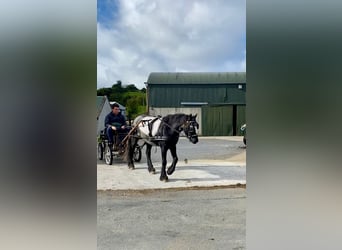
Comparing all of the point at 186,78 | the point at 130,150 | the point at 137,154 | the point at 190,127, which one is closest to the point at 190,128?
the point at 190,127

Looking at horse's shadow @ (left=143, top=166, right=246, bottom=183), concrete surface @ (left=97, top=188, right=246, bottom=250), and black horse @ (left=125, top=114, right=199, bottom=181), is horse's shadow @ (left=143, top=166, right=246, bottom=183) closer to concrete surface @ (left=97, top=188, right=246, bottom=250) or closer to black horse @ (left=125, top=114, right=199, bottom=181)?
black horse @ (left=125, top=114, right=199, bottom=181)

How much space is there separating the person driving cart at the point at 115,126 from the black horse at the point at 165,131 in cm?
22

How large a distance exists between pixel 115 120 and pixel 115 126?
0.73 ft

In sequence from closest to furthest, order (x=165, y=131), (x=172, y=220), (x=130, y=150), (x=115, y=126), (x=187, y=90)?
1. (x=172, y=220)
2. (x=187, y=90)
3. (x=165, y=131)
4. (x=115, y=126)
5. (x=130, y=150)

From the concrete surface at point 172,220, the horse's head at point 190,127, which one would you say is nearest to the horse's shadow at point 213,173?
the horse's head at point 190,127

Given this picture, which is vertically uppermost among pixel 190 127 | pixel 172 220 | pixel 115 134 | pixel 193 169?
pixel 190 127

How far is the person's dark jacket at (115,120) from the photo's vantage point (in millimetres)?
4484

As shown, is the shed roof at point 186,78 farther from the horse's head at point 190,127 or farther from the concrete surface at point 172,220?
the concrete surface at point 172,220

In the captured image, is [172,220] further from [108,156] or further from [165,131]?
[108,156]

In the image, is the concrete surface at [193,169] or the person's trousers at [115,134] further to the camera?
the person's trousers at [115,134]

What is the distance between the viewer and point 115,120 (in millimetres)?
4672

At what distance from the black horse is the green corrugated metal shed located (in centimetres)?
24

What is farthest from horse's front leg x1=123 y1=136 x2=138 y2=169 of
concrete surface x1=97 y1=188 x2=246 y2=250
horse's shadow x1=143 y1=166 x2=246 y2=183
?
concrete surface x1=97 y1=188 x2=246 y2=250
